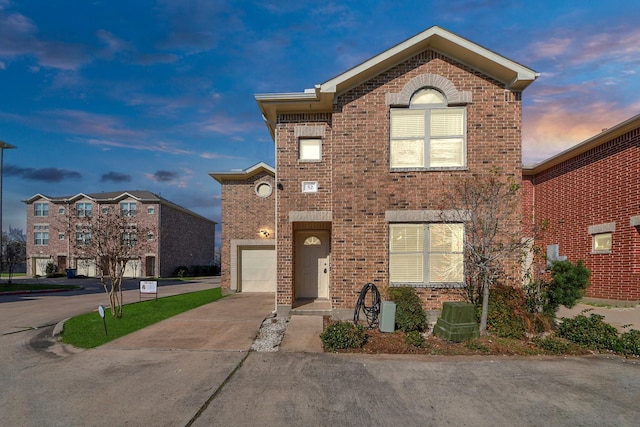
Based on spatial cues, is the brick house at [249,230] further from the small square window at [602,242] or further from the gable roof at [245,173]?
the small square window at [602,242]

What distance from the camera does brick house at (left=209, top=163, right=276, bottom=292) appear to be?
667 inches

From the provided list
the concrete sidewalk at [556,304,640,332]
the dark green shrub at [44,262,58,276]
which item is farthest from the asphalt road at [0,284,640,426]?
the dark green shrub at [44,262,58,276]

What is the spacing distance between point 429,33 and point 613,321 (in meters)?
9.66

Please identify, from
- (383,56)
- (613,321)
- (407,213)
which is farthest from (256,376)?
(613,321)

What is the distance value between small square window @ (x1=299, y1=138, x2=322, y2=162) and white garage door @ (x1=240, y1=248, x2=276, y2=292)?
725cm

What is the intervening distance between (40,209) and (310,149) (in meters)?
42.5

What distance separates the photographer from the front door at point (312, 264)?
12695 millimetres

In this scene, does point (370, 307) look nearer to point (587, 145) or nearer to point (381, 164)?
point (381, 164)

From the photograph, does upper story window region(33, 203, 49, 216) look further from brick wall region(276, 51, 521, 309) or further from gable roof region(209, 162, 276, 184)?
brick wall region(276, 51, 521, 309)

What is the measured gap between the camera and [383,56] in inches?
381

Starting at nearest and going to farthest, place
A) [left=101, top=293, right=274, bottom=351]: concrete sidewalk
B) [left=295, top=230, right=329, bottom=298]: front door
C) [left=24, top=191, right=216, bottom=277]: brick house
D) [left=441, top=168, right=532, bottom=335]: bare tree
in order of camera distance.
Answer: [left=101, top=293, right=274, bottom=351]: concrete sidewalk → [left=441, top=168, right=532, bottom=335]: bare tree → [left=295, top=230, right=329, bottom=298]: front door → [left=24, top=191, right=216, bottom=277]: brick house

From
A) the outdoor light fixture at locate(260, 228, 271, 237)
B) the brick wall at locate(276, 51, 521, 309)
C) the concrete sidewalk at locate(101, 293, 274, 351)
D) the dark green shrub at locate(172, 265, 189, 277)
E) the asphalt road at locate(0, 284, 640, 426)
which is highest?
the brick wall at locate(276, 51, 521, 309)

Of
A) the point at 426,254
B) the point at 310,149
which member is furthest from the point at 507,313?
the point at 310,149

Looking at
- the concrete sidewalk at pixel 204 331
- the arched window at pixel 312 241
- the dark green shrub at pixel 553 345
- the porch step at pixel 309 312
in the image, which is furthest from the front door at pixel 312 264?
the dark green shrub at pixel 553 345
